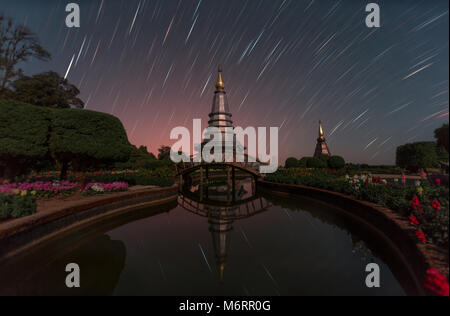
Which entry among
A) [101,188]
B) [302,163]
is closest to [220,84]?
[302,163]

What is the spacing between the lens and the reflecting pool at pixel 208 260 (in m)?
3.87

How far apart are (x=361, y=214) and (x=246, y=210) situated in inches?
228

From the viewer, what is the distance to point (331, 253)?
541 cm

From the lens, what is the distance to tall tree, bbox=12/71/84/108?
720 inches

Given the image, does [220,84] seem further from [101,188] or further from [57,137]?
[101,188]

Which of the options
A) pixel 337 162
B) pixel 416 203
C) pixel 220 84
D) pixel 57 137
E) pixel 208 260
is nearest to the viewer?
pixel 208 260

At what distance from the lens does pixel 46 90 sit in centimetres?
1953

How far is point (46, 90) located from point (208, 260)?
84.2 ft

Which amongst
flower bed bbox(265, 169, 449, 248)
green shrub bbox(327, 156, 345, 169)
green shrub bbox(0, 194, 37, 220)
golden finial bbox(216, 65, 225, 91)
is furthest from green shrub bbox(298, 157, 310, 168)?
green shrub bbox(0, 194, 37, 220)

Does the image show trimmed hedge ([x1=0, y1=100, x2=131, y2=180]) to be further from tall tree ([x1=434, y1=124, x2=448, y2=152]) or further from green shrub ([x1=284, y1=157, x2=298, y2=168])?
green shrub ([x1=284, y1=157, x2=298, y2=168])

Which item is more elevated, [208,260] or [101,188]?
[101,188]

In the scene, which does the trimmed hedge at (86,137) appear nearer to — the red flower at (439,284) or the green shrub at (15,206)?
the green shrub at (15,206)

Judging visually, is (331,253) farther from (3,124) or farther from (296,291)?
(3,124)
